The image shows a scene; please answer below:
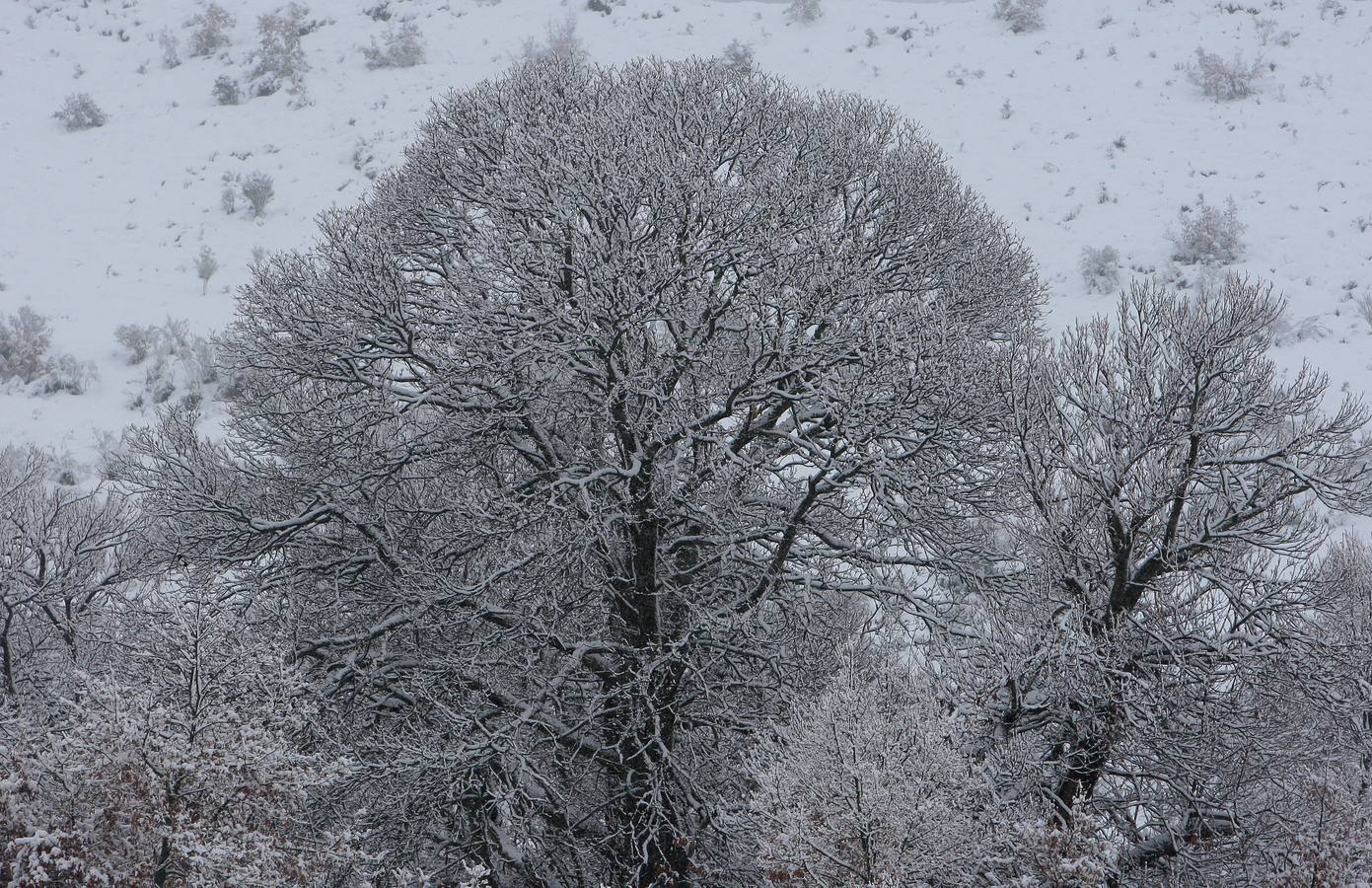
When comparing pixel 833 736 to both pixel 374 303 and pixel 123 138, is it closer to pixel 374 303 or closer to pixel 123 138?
pixel 374 303

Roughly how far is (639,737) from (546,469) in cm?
300

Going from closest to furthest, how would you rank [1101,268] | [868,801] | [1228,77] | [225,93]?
[868,801], [1101,268], [1228,77], [225,93]

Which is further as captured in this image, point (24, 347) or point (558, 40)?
point (558, 40)

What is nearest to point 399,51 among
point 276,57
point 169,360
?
point 276,57

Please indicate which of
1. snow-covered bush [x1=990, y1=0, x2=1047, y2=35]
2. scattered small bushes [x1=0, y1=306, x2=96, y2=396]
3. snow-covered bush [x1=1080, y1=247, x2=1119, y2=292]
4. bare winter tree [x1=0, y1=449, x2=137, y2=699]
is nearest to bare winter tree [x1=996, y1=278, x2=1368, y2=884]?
bare winter tree [x1=0, y1=449, x2=137, y2=699]

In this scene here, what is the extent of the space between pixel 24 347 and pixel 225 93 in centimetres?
1688

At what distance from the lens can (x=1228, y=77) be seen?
31.9 m

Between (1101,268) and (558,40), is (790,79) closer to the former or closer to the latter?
(558,40)

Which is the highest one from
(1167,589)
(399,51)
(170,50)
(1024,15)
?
(1167,589)

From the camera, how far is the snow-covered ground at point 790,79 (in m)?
25.8

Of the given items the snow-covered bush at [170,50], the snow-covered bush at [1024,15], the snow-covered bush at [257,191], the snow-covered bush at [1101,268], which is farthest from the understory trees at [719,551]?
the snow-covered bush at [170,50]

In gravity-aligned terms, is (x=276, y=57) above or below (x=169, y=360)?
above

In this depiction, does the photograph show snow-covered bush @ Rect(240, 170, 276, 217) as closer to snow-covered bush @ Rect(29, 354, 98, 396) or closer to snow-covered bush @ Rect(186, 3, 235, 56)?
snow-covered bush @ Rect(29, 354, 98, 396)

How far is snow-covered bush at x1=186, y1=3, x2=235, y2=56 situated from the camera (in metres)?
41.0
